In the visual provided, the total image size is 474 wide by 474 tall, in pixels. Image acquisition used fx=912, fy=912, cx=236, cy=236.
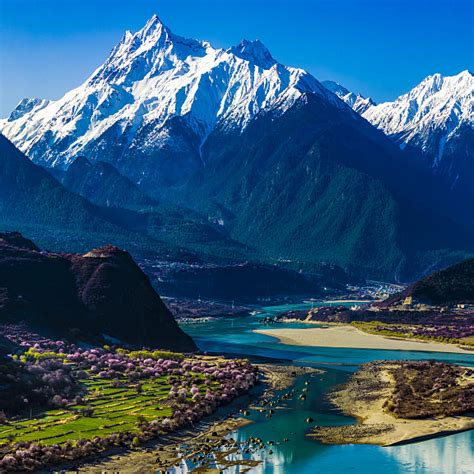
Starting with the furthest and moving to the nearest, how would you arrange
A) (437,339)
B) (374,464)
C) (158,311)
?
(437,339)
(158,311)
(374,464)

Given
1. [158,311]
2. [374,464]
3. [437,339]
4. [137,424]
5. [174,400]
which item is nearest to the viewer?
[374,464]

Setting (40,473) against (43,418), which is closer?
(40,473)

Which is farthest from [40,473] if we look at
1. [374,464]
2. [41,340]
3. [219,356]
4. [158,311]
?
[158,311]

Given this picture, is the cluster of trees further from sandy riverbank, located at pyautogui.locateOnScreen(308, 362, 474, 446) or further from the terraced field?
sandy riverbank, located at pyautogui.locateOnScreen(308, 362, 474, 446)

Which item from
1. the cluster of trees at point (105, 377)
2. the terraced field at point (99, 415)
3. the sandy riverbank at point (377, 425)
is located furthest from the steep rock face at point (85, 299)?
the sandy riverbank at point (377, 425)

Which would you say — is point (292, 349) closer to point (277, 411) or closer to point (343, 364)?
point (343, 364)

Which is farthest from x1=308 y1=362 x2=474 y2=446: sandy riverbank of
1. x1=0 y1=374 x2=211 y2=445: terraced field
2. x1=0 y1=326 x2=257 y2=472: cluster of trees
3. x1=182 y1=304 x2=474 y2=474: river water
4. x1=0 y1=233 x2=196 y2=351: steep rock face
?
x1=0 y1=233 x2=196 y2=351: steep rock face

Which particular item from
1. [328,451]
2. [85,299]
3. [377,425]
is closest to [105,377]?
[377,425]

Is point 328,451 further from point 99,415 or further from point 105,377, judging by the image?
point 105,377
